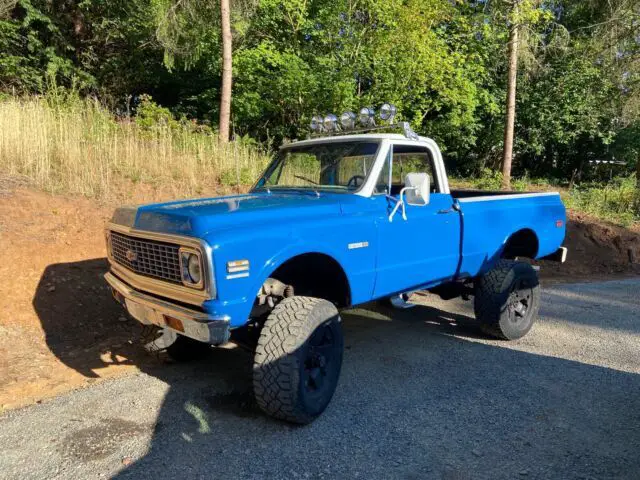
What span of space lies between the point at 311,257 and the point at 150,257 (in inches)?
45.5

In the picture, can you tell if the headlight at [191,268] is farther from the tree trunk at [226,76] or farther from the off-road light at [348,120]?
the tree trunk at [226,76]

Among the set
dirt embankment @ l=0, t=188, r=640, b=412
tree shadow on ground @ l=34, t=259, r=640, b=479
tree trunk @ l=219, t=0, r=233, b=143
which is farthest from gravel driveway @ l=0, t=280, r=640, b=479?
tree trunk @ l=219, t=0, r=233, b=143

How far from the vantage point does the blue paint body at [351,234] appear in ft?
9.71

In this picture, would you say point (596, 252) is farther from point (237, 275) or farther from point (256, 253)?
point (237, 275)

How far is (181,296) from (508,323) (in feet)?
11.2

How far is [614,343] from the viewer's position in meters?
5.00

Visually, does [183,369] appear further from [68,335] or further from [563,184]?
[563,184]

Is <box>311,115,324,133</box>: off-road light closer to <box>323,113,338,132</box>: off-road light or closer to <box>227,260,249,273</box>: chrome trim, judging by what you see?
<box>323,113,338,132</box>: off-road light

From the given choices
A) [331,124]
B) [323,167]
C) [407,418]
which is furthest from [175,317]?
[331,124]

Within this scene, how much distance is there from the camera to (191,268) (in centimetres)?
295

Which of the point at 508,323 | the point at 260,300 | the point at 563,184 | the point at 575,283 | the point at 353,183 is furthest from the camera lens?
the point at 563,184

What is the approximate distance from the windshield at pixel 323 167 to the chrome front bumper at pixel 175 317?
1737 mm

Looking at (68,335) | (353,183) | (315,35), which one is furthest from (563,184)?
(68,335)

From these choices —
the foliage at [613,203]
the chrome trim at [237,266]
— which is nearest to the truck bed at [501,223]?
the chrome trim at [237,266]
